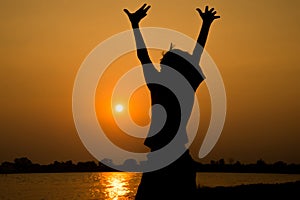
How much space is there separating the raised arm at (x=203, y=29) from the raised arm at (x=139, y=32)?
98 centimetres

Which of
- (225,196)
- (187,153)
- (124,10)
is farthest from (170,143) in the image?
(225,196)

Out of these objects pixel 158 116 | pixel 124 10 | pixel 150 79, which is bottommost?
pixel 158 116

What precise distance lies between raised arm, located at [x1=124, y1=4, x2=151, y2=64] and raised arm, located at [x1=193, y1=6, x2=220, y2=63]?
38.6 inches

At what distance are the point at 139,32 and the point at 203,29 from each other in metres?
1.34

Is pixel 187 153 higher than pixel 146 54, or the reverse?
pixel 146 54

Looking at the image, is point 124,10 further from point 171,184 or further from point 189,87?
point 171,184

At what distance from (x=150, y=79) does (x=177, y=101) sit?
0.70 m

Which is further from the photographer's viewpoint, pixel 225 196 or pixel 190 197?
pixel 225 196

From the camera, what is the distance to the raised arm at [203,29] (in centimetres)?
1183

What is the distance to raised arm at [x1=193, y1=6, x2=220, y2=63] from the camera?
11828 mm

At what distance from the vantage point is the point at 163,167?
11703mm

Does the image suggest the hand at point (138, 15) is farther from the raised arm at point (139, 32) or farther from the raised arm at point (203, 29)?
the raised arm at point (203, 29)

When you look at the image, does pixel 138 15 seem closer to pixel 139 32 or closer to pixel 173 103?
pixel 139 32

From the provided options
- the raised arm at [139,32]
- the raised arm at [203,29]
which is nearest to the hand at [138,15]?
the raised arm at [139,32]
